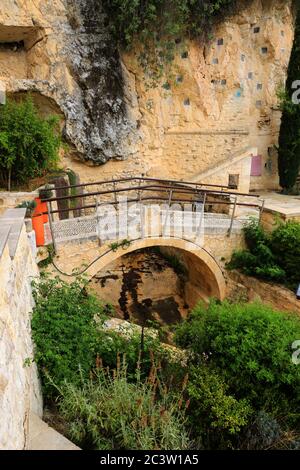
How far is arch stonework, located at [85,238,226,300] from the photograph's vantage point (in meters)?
6.44

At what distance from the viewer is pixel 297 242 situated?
716cm

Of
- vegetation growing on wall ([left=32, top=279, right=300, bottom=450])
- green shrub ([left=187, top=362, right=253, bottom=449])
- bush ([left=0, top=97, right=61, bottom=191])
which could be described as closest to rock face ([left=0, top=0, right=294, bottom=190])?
bush ([left=0, top=97, right=61, bottom=191])

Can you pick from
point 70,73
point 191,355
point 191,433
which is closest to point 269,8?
point 70,73

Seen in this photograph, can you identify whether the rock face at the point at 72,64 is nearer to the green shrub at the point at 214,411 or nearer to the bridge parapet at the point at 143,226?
the bridge parapet at the point at 143,226

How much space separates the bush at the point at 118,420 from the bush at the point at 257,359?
2.85ft

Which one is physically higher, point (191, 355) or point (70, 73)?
point (70, 73)

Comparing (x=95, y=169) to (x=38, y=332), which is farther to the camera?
(x=95, y=169)

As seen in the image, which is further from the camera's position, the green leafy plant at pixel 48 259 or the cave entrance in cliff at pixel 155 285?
the cave entrance in cliff at pixel 155 285

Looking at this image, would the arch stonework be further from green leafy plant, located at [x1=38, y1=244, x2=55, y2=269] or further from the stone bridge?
green leafy plant, located at [x1=38, y1=244, x2=55, y2=269]

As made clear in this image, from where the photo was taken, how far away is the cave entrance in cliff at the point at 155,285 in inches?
347

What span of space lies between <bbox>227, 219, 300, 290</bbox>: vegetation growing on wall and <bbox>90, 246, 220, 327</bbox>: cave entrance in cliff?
39.5 inches

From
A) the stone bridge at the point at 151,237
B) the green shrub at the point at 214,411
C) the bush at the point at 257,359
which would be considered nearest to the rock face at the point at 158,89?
the stone bridge at the point at 151,237

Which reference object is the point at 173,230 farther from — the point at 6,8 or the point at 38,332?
the point at 6,8
